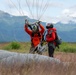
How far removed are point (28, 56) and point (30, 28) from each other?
20.0 feet

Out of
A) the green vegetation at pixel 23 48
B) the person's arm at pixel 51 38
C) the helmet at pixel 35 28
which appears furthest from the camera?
the green vegetation at pixel 23 48

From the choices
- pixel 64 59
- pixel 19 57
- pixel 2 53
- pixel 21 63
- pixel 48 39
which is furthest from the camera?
pixel 48 39

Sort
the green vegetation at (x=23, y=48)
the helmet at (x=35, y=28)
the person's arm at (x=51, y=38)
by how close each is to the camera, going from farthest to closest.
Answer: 1. the green vegetation at (x=23, y=48)
2. the helmet at (x=35, y=28)
3. the person's arm at (x=51, y=38)

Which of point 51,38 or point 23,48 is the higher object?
point 51,38

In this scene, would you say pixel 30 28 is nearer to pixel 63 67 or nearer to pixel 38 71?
pixel 63 67

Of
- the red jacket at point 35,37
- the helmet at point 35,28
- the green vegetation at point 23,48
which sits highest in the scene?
the helmet at point 35,28

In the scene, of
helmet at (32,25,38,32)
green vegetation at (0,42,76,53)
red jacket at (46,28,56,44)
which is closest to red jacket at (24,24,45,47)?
helmet at (32,25,38,32)

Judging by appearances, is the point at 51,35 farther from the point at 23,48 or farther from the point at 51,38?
the point at 23,48

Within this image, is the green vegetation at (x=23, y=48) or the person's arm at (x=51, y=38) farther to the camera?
the green vegetation at (x=23, y=48)

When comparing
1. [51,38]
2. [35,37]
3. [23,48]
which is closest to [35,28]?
[35,37]

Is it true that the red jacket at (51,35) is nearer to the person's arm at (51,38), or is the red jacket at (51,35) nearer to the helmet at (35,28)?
the person's arm at (51,38)

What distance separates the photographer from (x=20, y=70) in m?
6.59

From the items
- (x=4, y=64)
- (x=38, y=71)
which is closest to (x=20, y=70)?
(x=38, y=71)

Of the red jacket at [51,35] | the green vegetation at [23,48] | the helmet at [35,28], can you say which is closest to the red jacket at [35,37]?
the helmet at [35,28]
